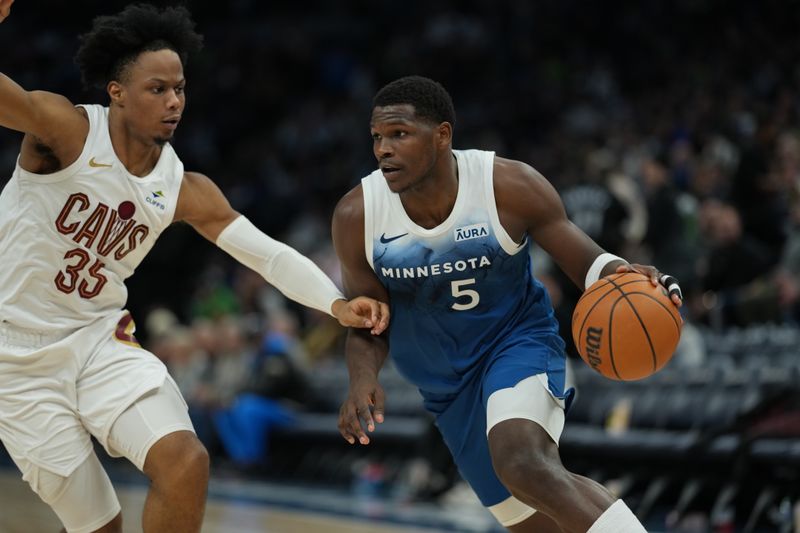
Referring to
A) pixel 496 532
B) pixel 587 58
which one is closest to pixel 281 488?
pixel 496 532

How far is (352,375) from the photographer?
4.79 m

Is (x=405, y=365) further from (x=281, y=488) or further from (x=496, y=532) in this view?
(x=281, y=488)

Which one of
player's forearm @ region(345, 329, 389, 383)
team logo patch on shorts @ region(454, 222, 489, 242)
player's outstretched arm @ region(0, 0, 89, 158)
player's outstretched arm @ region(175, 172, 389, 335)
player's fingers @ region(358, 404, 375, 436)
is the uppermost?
team logo patch on shorts @ region(454, 222, 489, 242)

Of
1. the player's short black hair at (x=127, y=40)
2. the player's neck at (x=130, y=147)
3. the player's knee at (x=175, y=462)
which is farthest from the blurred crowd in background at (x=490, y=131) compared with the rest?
the player's knee at (x=175, y=462)

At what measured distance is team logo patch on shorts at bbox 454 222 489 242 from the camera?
4754 millimetres

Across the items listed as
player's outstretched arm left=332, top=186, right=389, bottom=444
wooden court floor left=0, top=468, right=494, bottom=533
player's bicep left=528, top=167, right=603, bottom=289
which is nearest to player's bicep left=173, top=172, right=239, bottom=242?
player's outstretched arm left=332, top=186, right=389, bottom=444

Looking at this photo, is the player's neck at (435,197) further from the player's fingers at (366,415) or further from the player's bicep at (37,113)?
the player's bicep at (37,113)

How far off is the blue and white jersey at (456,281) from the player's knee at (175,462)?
3.47 ft

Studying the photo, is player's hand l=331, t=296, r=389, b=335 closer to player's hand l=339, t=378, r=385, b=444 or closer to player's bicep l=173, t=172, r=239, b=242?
player's hand l=339, t=378, r=385, b=444

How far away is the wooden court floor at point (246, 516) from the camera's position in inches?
310

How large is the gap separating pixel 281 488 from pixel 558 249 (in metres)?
6.61

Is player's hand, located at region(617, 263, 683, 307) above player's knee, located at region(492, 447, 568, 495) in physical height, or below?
above

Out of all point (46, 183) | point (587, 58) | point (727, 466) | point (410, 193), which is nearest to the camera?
point (46, 183)

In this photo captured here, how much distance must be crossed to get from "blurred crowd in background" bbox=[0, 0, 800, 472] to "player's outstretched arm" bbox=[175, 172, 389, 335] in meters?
3.55
